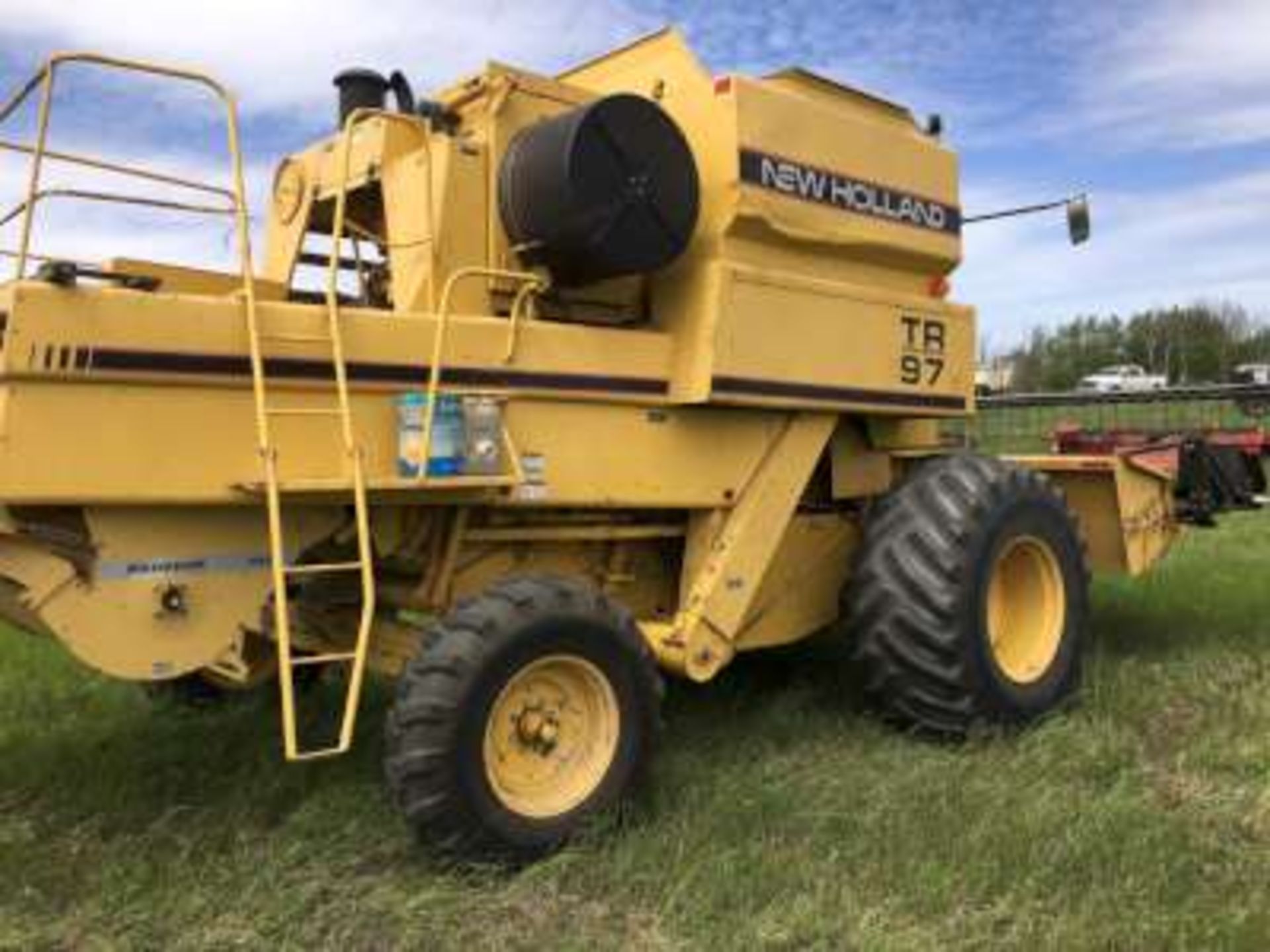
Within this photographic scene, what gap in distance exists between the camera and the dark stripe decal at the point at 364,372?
4.22m

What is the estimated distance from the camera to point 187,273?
225 inches

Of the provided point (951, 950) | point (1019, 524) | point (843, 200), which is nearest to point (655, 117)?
point (843, 200)

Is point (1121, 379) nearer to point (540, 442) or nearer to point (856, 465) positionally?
point (856, 465)

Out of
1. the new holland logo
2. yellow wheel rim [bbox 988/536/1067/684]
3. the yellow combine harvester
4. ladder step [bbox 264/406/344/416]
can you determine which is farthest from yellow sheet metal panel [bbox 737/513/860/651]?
ladder step [bbox 264/406/344/416]

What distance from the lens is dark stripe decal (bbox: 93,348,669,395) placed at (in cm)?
422

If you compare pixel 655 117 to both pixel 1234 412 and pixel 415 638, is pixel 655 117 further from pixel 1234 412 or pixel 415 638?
pixel 1234 412

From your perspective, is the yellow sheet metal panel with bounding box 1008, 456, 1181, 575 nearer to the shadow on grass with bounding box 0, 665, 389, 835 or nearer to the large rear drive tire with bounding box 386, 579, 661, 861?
the large rear drive tire with bounding box 386, 579, 661, 861

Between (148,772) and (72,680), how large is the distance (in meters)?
1.80

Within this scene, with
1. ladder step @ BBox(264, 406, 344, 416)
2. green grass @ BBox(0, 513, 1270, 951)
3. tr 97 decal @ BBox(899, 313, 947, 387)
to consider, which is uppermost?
tr 97 decal @ BBox(899, 313, 947, 387)

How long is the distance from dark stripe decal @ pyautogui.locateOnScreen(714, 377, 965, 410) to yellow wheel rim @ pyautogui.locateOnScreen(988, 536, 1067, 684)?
77cm

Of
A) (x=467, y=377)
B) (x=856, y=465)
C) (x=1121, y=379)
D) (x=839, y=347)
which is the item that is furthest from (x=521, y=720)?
(x=1121, y=379)

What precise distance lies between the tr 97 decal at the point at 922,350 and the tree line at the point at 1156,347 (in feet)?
167

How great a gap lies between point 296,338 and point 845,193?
8.50ft

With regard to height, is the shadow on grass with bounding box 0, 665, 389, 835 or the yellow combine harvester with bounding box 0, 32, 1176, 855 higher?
the yellow combine harvester with bounding box 0, 32, 1176, 855
